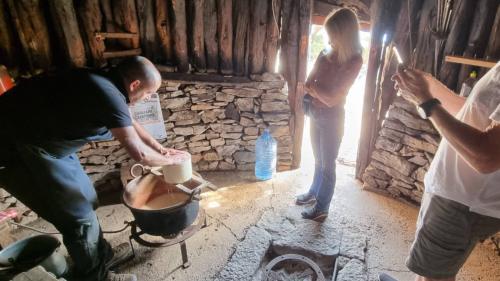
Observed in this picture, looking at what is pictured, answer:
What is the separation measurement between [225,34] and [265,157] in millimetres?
1823

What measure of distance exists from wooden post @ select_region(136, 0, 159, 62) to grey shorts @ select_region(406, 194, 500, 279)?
341 cm

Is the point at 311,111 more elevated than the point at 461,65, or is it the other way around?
the point at 461,65

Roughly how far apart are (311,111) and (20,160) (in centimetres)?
259

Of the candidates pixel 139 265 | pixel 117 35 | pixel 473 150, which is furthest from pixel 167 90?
pixel 473 150

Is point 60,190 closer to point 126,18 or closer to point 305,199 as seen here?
point 126,18

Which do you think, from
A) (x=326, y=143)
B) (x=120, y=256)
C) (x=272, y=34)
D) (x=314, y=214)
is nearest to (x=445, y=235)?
(x=326, y=143)

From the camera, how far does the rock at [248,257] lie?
106 inches

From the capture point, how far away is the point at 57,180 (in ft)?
7.54

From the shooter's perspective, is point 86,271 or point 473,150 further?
point 86,271

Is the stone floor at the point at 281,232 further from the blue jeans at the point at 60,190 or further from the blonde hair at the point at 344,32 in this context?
the blonde hair at the point at 344,32

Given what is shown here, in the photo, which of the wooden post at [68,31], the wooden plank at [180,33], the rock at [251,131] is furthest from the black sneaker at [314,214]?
the wooden post at [68,31]

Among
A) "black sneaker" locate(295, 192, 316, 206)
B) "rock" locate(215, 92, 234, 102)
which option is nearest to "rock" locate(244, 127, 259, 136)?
"rock" locate(215, 92, 234, 102)

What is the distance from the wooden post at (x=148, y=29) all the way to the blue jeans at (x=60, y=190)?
177 cm

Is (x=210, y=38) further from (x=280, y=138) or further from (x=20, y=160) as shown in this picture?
(x=20, y=160)
